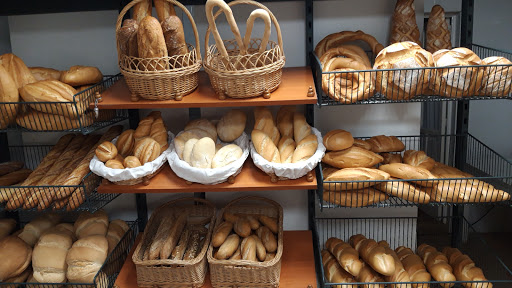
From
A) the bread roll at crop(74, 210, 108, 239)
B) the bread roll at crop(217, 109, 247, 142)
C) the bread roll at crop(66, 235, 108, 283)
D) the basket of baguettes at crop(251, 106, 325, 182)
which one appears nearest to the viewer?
the basket of baguettes at crop(251, 106, 325, 182)

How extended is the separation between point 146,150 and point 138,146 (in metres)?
0.04

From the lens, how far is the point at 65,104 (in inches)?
77.4

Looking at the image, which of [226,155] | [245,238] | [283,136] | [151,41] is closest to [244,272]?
[245,238]

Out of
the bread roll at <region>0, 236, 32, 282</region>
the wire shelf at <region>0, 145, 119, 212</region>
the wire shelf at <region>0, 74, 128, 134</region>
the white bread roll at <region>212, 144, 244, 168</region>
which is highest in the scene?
the wire shelf at <region>0, 74, 128, 134</region>

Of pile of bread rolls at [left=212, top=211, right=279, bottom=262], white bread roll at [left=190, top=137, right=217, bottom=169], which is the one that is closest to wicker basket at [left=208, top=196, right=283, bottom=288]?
pile of bread rolls at [left=212, top=211, right=279, bottom=262]

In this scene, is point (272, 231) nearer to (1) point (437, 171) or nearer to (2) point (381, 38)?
(1) point (437, 171)

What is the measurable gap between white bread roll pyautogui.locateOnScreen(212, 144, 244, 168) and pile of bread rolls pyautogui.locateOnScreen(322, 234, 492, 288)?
0.68 metres

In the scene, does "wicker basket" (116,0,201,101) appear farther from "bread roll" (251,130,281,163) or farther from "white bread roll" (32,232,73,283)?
"white bread roll" (32,232,73,283)

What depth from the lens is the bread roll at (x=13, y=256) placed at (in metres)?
2.13

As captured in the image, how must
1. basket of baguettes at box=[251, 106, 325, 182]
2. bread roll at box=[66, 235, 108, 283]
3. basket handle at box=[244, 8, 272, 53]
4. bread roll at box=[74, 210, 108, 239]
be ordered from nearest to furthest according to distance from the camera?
basket handle at box=[244, 8, 272, 53] < basket of baguettes at box=[251, 106, 325, 182] < bread roll at box=[66, 235, 108, 283] < bread roll at box=[74, 210, 108, 239]

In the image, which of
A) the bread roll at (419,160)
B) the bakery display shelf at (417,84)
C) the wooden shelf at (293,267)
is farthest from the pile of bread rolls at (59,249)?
the bread roll at (419,160)

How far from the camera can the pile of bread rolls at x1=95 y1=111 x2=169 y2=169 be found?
6.57 ft

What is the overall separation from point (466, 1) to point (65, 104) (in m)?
1.83

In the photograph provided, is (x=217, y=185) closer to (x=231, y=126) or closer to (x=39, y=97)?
(x=231, y=126)
